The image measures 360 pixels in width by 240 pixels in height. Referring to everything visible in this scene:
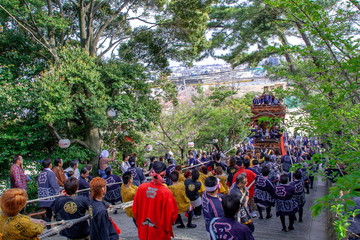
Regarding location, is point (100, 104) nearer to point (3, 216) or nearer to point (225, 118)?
point (3, 216)

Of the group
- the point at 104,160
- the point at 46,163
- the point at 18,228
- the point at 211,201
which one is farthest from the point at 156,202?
the point at 104,160

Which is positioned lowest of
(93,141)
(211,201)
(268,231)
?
(268,231)

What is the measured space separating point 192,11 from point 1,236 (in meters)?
12.5

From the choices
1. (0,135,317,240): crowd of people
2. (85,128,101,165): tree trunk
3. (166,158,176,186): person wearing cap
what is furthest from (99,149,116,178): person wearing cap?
(166,158,176,186): person wearing cap

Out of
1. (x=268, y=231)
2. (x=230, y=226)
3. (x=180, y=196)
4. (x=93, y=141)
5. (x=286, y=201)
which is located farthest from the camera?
(x=93, y=141)

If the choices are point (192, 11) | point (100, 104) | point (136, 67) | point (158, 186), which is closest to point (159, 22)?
point (192, 11)

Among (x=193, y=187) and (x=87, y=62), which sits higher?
(x=87, y=62)

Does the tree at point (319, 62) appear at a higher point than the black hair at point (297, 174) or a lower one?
higher

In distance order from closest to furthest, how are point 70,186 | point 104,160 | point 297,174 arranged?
point 70,186, point 297,174, point 104,160

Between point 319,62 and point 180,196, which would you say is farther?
point 180,196

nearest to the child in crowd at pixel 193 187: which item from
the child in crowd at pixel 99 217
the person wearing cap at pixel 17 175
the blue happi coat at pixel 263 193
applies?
the blue happi coat at pixel 263 193

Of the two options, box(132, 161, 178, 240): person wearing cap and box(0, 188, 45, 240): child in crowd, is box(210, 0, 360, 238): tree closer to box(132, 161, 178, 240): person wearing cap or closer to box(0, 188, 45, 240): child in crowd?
box(132, 161, 178, 240): person wearing cap

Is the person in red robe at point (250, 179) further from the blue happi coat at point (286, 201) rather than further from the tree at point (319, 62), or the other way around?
the tree at point (319, 62)

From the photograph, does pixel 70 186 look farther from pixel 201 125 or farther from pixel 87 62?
pixel 201 125
